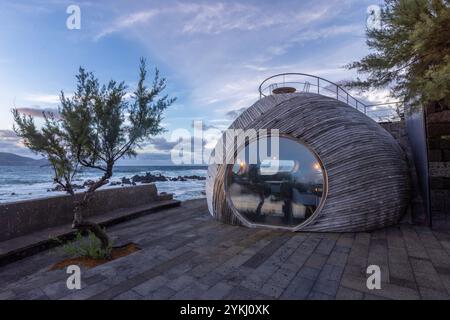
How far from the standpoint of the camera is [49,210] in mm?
8289

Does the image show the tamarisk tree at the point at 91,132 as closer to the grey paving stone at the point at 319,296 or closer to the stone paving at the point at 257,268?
the stone paving at the point at 257,268

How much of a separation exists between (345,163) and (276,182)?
2425 millimetres

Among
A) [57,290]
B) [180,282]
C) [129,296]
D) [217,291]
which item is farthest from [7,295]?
[217,291]

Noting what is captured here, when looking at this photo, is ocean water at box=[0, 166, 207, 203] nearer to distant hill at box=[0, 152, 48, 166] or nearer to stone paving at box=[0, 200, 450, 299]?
stone paving at box=[0, 200, 450, 299]

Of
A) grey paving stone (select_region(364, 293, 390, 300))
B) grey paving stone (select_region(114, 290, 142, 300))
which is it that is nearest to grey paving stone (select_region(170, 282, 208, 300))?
grey paving stone (select_region(114, 290, 142, 300))

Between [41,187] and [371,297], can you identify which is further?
[41,187]

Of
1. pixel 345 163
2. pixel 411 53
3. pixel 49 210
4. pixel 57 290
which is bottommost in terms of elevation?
pixel 57 290

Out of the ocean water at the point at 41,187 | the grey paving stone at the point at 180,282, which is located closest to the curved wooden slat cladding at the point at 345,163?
the grey paving stone at the point at 180,282

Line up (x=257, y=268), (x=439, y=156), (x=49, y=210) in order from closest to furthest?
(x=257, y=268), (x=49, y=210), (x=439, y=156)

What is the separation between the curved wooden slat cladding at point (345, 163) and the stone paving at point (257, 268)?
56cm

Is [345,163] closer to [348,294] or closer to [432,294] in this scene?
[432,294]

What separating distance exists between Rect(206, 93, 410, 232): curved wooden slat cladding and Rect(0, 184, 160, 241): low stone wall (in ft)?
17.7

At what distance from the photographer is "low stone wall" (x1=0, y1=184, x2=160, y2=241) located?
7109 mm
